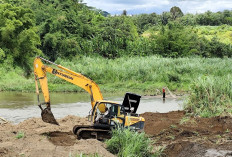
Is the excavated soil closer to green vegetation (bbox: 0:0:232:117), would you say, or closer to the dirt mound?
green vegetation (bbox: 0:0:232:117)

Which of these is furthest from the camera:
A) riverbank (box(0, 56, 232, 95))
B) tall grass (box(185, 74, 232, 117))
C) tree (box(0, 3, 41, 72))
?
tree (box(0, 3, 41, 72))

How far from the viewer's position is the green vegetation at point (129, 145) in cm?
1126

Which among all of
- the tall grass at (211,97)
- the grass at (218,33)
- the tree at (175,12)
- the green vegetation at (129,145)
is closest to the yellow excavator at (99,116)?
the green vegetation at (129,145)

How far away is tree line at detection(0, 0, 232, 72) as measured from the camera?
41.2 meters

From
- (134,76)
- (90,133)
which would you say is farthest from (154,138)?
(134,76)

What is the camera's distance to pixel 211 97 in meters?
19.0

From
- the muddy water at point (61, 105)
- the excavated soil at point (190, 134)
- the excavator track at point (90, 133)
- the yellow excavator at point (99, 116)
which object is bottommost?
the muddy water at point (61, 105)

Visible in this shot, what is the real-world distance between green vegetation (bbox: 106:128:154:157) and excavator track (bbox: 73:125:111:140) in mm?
1877

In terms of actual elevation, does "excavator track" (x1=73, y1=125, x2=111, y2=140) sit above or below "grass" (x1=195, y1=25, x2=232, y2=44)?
below

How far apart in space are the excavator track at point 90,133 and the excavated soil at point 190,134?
1.97 meters

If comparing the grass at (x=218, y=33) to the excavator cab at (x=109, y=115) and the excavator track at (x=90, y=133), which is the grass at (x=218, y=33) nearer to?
the excavator cab at (x=109, y=115)

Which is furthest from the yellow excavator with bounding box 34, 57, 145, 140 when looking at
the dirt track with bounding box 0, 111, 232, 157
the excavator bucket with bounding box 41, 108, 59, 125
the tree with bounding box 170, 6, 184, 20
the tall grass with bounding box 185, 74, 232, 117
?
the tree with bounding box 170, 6, 184, 20

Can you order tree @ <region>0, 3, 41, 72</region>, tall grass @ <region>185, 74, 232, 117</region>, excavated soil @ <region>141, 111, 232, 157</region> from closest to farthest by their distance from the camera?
excavated soil @ <region>141, 111, 232, 157</region> < tall grass @ <region>185, 74, 232, 117</region> < tree @ <region>0, 3, 41, 72</region>

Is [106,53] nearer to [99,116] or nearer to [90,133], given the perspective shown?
[99,116]
